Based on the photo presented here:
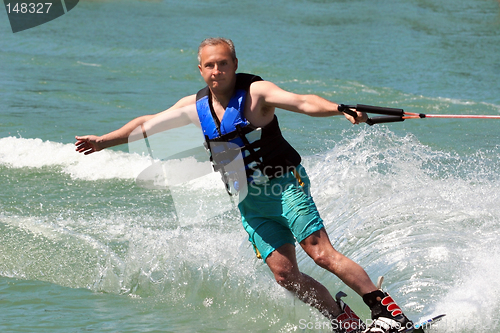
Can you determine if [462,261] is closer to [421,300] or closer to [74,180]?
[421,300]

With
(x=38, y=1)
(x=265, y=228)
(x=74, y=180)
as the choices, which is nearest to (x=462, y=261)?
(x=265, y=228)

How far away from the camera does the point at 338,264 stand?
3.88m

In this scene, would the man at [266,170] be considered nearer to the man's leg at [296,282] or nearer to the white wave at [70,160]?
the man's leg at [296,282]

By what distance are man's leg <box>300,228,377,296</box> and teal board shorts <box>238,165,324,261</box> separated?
0.08 metres

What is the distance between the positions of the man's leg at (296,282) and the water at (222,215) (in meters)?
0.47

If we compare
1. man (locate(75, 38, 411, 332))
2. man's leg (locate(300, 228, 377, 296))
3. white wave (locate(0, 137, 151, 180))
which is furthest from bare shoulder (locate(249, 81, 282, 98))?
white wave (locate(0, 137, 151, 180))

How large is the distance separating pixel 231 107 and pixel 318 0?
32793mm

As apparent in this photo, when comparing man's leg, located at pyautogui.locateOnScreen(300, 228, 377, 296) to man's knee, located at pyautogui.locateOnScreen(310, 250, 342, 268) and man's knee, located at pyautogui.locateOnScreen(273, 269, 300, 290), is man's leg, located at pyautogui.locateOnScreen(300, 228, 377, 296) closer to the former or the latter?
man's knee, located at pyautogui.locateOnScreen(310, 250, 342, 268)

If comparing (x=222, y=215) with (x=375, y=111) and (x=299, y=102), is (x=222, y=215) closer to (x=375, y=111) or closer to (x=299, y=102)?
(x=299, y=102)

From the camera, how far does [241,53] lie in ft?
69.5

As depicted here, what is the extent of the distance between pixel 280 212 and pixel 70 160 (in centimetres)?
629

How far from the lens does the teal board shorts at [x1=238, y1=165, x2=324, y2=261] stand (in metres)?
4.02

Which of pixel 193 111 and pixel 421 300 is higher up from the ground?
pixel 193 111

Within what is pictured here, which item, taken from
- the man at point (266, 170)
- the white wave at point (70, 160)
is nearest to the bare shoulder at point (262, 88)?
the man at point (266, 170)
